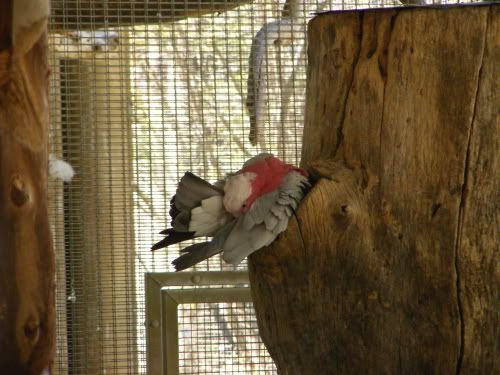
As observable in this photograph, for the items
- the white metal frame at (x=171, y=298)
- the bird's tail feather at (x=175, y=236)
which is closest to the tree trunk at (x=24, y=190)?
the bird's tail feather at (x=175, y=236)

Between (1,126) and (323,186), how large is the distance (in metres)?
0.45

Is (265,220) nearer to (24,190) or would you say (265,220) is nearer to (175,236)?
(175,236)

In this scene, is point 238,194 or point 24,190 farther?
point 24,190

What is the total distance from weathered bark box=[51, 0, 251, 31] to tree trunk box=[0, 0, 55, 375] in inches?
17.8

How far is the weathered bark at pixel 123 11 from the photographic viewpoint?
1.48 metres

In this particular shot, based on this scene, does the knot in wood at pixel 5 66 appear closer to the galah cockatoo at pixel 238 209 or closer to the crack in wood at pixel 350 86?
the galah cockatoo at pixel 238 209

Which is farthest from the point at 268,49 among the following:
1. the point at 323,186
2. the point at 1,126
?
the point at 323,186

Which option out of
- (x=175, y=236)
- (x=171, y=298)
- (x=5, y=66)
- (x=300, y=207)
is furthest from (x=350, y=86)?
(x=171, y=298)

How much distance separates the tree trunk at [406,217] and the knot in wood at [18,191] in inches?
14.3

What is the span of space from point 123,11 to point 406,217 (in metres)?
0.88

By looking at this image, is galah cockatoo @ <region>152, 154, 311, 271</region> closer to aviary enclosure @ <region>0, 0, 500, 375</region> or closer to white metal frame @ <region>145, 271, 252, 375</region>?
aviary enclosure @ <region>0, 0, 500, 375</region>

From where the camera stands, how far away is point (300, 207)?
81cm

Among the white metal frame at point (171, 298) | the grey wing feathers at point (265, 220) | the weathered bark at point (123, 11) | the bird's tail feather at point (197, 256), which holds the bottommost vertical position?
the white metal frame at point (171, 298)

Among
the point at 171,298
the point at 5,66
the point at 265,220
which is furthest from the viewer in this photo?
the point at 171,298
